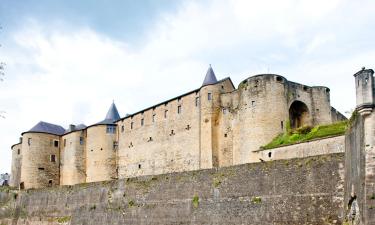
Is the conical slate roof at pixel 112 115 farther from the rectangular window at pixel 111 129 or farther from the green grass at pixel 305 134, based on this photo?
the green grass at pixel 305 134

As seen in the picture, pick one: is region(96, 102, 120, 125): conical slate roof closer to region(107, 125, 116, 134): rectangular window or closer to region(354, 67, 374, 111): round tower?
region(107, 125, 116, 134): rectangular window

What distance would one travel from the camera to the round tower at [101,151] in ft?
149

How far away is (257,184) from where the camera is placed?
19.4m

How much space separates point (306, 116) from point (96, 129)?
23.0 metres

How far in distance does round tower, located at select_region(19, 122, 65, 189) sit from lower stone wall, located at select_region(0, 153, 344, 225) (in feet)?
52.9

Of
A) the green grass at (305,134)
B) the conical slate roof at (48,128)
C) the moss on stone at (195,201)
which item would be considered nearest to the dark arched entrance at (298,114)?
the green grass at (305,134)

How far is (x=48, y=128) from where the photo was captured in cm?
4997

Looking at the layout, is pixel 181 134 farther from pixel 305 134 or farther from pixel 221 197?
pixel 221 197

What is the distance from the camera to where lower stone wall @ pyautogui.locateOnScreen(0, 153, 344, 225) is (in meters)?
16.9

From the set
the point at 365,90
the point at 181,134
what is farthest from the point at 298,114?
the point at 365,90

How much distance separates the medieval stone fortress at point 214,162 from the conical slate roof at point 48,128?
20 centimetres

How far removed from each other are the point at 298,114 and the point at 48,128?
28992mm

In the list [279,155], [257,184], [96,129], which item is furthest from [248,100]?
[96,129]

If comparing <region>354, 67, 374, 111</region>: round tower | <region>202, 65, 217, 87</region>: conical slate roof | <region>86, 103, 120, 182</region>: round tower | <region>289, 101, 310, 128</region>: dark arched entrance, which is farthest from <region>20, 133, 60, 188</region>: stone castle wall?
<region>354, 67, 374, 111</region>: round tower
